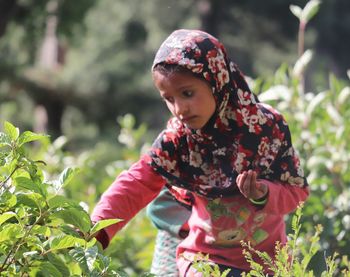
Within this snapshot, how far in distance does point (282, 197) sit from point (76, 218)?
3.05 feet

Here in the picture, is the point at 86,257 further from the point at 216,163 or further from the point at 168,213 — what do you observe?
the point at 168,213

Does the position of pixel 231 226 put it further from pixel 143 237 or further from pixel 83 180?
pixel 83 180

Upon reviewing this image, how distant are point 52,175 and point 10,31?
36.4 ft

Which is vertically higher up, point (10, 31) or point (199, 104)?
point (199, 104)

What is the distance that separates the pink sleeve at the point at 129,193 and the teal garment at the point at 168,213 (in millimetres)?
423

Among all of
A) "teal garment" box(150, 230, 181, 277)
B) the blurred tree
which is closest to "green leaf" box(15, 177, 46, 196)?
"teal garment" box(150, 230, 181, 277)

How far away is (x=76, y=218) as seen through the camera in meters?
2.67

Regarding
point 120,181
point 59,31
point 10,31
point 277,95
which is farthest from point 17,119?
point 120,181

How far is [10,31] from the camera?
17125 millimetres

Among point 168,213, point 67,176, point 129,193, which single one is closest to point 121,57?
point 168,213

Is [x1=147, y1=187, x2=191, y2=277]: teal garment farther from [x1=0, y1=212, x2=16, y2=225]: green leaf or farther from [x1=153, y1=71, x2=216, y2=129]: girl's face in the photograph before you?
[x1=0, y1=212, x2=16, y2=225]: green leaf

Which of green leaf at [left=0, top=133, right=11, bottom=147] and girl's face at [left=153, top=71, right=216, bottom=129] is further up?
green leaf at [left=0, top=133, right=11, bottom=147]

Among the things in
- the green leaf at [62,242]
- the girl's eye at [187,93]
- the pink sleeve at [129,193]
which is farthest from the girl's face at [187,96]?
the green leaf at [62,242]

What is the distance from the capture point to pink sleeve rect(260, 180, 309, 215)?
332 cm
